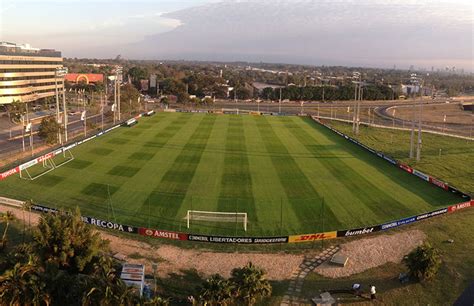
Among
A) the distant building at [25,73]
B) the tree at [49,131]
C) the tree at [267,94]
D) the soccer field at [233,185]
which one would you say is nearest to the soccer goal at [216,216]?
the soccer field at [233,185]

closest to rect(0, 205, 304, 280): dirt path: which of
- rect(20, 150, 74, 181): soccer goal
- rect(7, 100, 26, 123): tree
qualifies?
rect(20, 150, 74, 181): soccer goal

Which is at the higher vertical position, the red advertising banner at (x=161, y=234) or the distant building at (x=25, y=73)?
the distant building at (x=25, y=73)

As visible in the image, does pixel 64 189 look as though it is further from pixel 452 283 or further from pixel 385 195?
pixel 452 283

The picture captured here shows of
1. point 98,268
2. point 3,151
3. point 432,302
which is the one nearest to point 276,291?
point 432,302

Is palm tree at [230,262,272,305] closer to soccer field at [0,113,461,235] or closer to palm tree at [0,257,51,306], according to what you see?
soccer field at [0,113,461,235]

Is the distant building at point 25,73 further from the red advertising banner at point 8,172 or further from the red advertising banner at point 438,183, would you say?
the red advertising banner at point 438,183

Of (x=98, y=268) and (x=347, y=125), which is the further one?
(x=347, y=125)

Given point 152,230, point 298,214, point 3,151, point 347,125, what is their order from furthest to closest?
point 347,125 → point 3,151 → point 298,214 → point 152,230
